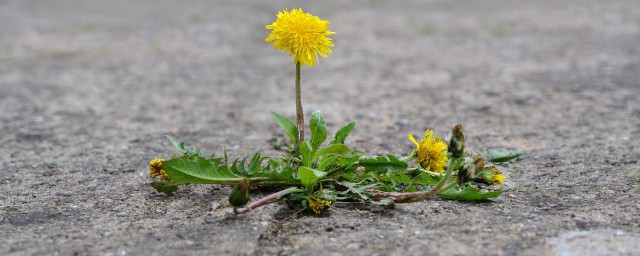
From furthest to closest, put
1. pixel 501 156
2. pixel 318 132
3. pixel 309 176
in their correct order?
pixel 501 156 → pixel 318 132 → pixel 309 176

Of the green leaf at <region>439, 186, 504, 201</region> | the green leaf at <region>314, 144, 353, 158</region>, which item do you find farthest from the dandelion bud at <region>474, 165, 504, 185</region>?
the green leaf at <region>314, 144, 353, 158</region>

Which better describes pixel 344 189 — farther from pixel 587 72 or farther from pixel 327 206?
pixel 587 72

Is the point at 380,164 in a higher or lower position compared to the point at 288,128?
lower

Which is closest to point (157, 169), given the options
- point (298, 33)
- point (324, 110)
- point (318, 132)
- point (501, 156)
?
point (318, 132)

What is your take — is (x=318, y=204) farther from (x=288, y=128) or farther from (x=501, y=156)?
(x=501, y=156)

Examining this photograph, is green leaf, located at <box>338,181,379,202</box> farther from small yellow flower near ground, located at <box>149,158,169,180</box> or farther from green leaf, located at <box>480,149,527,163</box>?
green leaf, located at <box>480,149,527,163</box>

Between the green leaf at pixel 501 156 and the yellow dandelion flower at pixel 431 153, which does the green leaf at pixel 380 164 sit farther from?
the green leaf at pixel 501 156

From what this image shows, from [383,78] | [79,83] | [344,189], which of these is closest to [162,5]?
[79,83]
